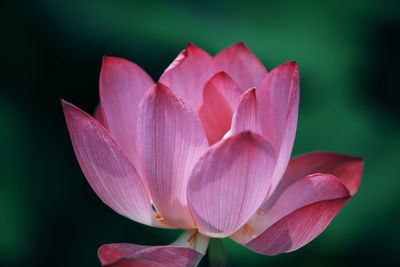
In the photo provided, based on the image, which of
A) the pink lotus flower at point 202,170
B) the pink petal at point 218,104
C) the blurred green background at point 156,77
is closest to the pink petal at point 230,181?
the pink lotus flower at point 202,170

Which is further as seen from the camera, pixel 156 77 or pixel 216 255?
pixel 156 77

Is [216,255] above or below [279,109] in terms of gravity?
below

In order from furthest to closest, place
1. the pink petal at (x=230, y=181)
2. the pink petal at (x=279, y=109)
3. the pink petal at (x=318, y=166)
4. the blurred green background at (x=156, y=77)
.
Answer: the blurred green background at (x=156, y=77) < the pink petal at (x=318, y=166) < the pink petal at (x=279, y=109) < the pink petal at (x=230, y=181)

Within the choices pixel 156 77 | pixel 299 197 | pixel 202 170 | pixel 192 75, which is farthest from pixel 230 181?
pixel 156 77

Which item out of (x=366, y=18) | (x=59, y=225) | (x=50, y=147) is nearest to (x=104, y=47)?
(x=50, y=147)

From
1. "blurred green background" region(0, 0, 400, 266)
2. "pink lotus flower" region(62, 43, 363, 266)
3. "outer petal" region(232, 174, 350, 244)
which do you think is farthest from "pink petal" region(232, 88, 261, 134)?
"blurred green background" region(0, 0, 400, 266)

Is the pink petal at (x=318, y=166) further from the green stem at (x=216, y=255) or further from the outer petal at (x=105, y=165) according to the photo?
the outer petal at (x=105, y=165)

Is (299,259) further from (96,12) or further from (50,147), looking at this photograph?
(96,12)

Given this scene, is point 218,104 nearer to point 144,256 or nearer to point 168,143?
point 168,143
